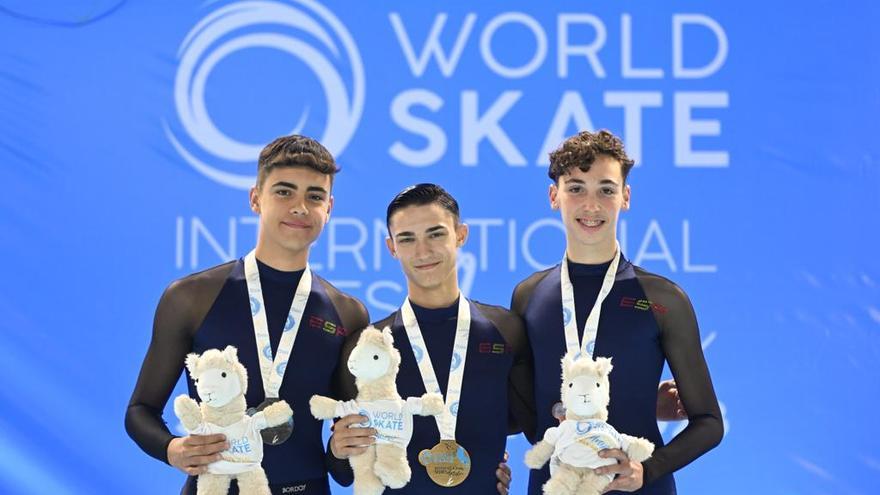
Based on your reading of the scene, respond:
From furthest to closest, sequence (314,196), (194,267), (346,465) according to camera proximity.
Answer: (194,267) → (314,196) → (346,465)

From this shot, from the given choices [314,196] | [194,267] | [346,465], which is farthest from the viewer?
[194,267]

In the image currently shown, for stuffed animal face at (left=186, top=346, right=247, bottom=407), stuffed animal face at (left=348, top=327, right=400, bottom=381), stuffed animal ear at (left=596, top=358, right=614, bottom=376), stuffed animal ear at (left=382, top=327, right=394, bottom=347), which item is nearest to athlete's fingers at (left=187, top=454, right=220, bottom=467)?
stuffed animal face at (left=186, top=346, right=247, bottom=407)

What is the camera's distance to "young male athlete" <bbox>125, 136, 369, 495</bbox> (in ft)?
11.5

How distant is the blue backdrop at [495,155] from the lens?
5730mm

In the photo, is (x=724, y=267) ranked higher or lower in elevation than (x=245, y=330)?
higher

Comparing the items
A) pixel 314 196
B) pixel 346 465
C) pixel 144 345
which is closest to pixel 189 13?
pixel 144 345

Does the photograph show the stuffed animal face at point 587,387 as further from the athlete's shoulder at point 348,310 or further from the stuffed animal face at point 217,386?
the stuffed animal face at point 217,386

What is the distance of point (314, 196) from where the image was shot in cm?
374

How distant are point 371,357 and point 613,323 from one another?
918 mm

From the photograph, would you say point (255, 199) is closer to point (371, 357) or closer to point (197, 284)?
point (197, 284)

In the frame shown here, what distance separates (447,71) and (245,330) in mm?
2712

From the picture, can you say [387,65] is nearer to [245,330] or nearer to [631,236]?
[631,236]

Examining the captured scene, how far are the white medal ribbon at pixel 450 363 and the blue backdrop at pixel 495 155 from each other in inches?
83.7

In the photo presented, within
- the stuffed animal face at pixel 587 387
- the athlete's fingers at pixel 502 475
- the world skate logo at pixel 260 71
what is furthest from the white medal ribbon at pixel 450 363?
the world skate logo at pixel 260 71
